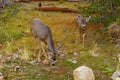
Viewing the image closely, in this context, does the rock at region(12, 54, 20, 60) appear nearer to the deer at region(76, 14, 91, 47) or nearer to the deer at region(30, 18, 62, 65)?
the deer at region(30, 18, 62, 65)

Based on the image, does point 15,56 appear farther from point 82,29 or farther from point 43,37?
point 82,29

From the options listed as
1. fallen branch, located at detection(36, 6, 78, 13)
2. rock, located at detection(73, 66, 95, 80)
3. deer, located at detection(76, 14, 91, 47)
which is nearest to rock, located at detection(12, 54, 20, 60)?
deer, located at detection(76, 14, 91, 47)

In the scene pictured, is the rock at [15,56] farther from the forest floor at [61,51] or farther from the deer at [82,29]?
the deer at [82,29]

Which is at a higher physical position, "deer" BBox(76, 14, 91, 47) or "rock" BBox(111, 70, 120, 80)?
"deer" BBox(76, 14, 91, 47)

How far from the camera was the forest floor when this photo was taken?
1043 centimetres

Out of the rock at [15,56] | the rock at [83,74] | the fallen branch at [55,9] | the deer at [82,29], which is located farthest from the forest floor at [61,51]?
the rock at [83,74]

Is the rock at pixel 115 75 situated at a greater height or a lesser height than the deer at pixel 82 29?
lesser

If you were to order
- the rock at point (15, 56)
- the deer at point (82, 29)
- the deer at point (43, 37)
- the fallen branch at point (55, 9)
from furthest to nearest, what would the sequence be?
the fallen branch at point (55, 9) < the deer at point (82, 29) < the rock at point (15, 56) < the deer at point (43, 37)

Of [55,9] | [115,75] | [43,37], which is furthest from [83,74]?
[55,9]

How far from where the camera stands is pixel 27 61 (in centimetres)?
1137

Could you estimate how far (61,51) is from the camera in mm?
12406

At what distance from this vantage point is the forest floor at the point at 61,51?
10427mm

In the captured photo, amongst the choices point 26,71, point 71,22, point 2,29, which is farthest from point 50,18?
point 26,71

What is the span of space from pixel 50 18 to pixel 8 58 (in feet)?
16.5
